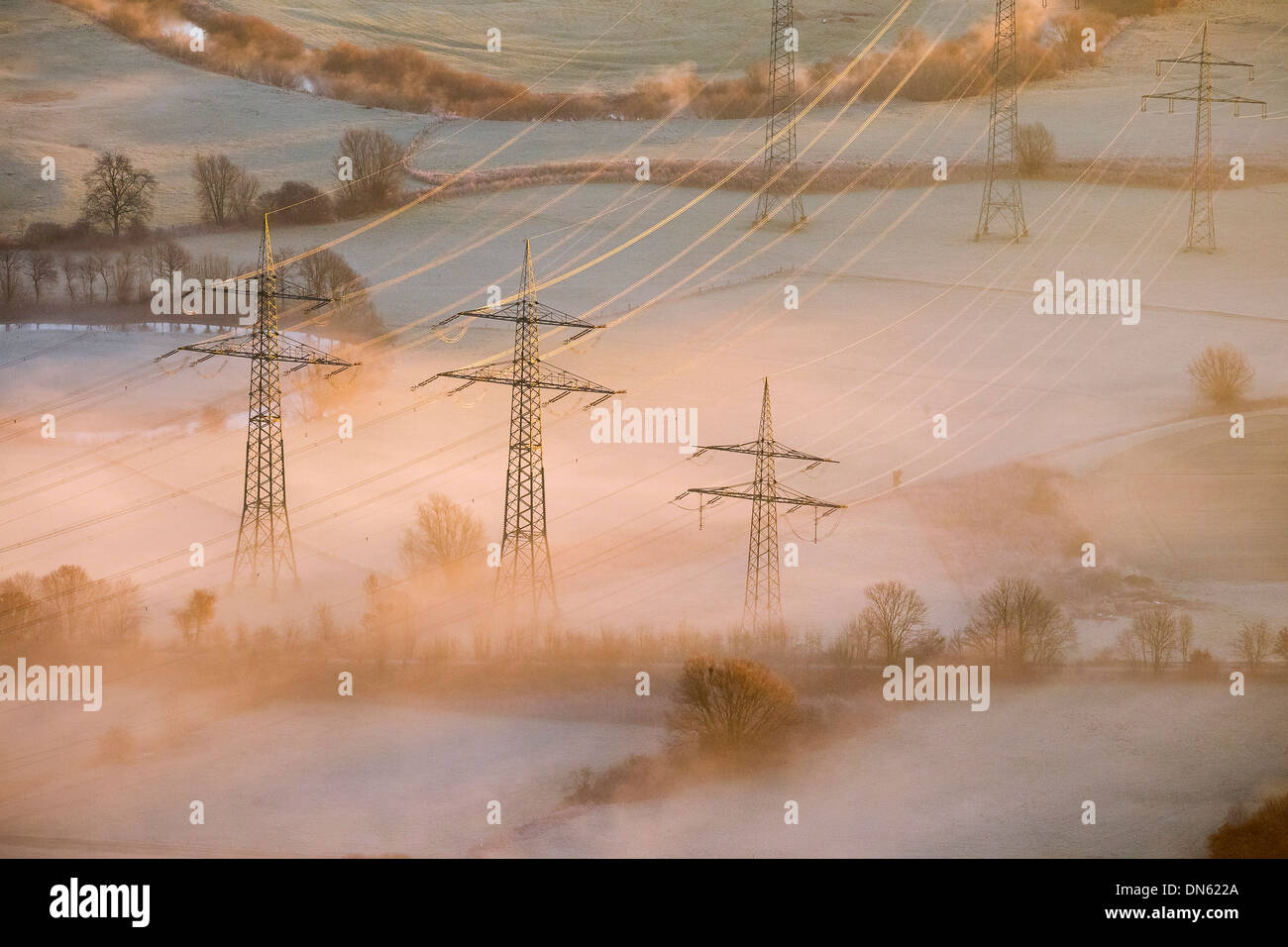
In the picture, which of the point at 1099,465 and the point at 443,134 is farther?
the point at 443,134

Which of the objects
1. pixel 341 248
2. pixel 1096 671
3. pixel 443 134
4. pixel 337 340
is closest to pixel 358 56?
pixel 443 134

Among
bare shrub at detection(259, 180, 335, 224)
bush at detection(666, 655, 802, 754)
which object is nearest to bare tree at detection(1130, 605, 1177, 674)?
bush at detection(666, 655, 802, 754)

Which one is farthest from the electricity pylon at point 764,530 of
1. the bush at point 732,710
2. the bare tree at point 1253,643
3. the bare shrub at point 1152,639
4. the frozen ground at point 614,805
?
the bare tree at point 1253,643

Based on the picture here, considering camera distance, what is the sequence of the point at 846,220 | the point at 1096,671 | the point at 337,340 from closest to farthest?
the point at 1096,671 → the point at 337,340 → the point at 846,220

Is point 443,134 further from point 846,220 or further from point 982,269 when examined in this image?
point 982,269

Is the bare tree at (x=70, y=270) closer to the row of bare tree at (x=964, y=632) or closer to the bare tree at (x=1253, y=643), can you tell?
the row of bare tree at (x=964, y=632)

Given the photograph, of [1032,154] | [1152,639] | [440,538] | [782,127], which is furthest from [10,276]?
[1152,639]

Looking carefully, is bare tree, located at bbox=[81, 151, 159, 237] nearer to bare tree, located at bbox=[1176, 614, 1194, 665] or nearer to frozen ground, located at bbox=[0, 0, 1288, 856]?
frozen ground, located at bbox=[0, 0, 1288, 856]
